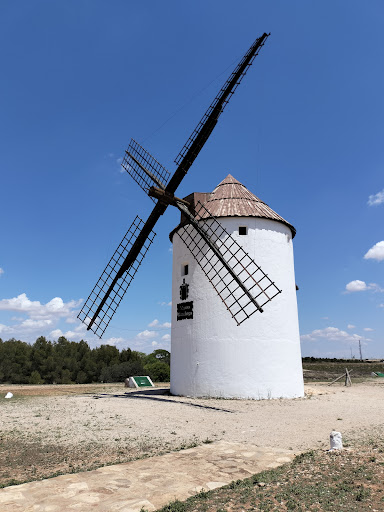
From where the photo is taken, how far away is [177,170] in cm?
1770

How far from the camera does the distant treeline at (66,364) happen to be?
3269cm

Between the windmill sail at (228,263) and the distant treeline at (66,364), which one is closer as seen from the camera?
the windmill sail at (228,263)

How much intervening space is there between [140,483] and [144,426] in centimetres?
517

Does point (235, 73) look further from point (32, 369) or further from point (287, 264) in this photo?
point (32, 369)

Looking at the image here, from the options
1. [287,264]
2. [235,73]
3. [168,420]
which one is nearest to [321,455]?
[168,420]

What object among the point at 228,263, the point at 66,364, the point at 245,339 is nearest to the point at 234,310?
the point at 245,339

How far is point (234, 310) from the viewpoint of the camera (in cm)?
1716

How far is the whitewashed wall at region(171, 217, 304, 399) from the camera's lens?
16516 mm

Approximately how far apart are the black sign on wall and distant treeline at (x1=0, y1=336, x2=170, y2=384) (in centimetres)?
1687

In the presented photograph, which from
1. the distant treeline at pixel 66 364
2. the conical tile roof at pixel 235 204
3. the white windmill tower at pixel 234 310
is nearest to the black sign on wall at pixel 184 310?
the white windmill tower at pixel 234 310

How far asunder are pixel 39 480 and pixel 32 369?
30.8 m

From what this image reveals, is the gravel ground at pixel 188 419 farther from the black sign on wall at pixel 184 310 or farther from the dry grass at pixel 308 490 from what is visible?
the black sign on wall at pixel 184 310

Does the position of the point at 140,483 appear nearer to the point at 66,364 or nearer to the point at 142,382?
the point at 142,382

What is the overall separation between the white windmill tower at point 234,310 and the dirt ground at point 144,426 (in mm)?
1116
